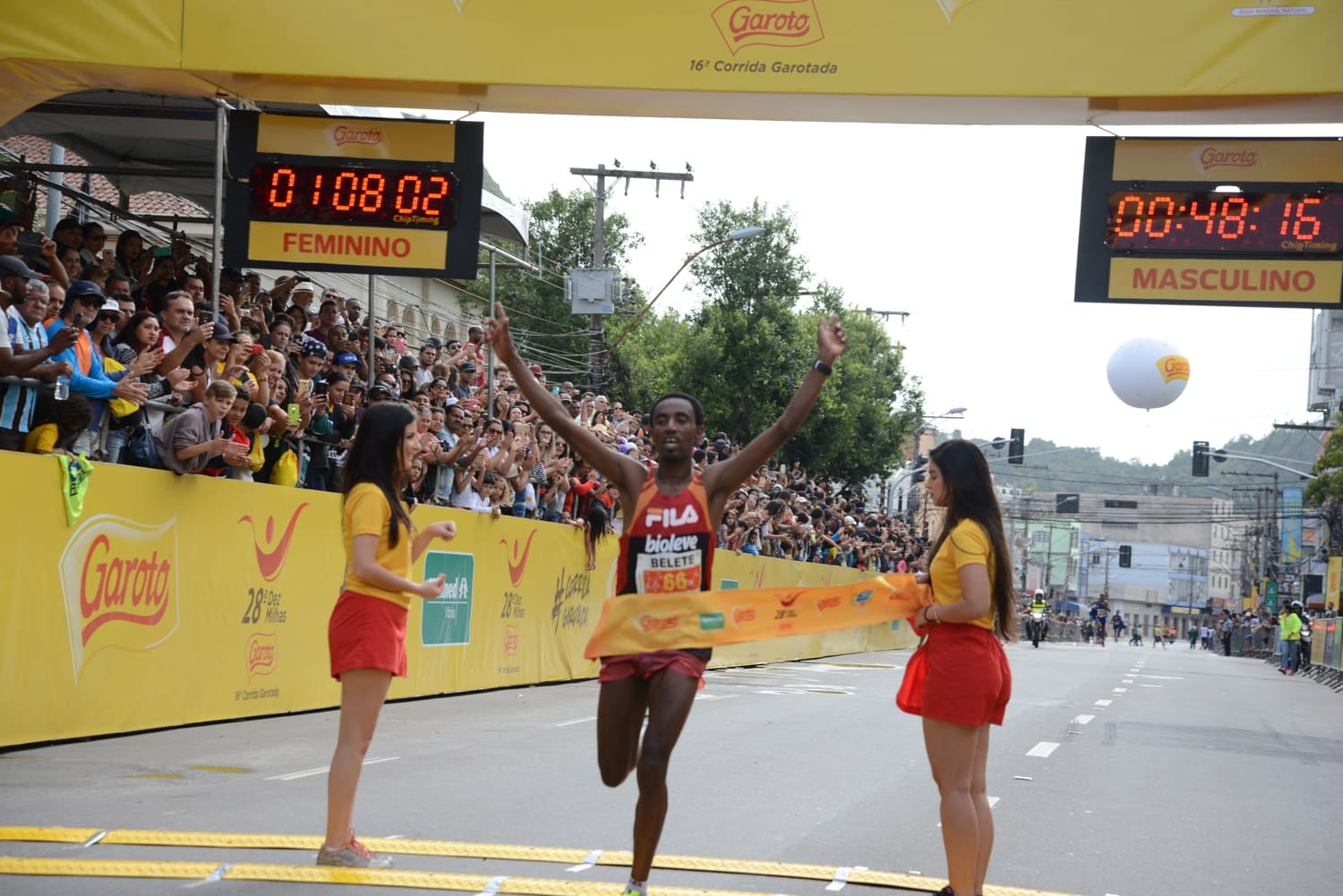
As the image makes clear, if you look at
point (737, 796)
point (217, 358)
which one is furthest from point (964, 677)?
point (217, 358)

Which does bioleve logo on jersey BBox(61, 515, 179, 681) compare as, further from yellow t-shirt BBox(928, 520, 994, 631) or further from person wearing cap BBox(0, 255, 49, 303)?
yellow t-shirt BBox(928, 520, 994, 631)

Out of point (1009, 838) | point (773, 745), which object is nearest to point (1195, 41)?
point (1009, 838)

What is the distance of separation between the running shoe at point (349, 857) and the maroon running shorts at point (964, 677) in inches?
97.6

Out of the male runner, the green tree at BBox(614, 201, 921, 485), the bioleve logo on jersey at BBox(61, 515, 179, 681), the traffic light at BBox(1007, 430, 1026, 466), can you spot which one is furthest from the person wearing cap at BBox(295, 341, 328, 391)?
the traffic light at BBox(1007, 430, 1026, 466)

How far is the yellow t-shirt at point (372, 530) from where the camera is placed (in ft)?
21.2

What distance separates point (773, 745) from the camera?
12.9 meters

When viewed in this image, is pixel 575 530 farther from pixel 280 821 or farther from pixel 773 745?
pixel 280 821

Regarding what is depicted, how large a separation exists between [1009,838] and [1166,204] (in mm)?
4619

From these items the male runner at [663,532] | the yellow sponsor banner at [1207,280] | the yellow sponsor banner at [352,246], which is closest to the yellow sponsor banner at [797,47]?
the yellow sponsor banner at [352,246]

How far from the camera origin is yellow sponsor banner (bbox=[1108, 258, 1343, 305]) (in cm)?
1048

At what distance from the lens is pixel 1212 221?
34.8 ft

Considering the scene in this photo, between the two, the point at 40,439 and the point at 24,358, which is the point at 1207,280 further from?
the point at 40,439

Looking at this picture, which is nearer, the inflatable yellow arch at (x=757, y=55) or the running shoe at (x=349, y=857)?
the running shoe at (x=349, y=857)

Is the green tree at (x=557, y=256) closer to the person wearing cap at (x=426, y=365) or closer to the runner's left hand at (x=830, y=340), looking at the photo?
the person wearing cap at (x=426, y=365)
